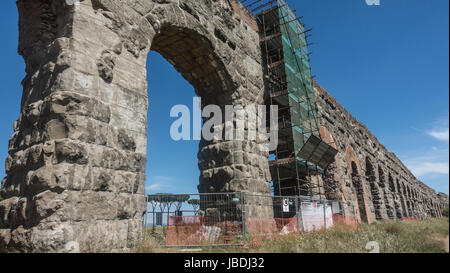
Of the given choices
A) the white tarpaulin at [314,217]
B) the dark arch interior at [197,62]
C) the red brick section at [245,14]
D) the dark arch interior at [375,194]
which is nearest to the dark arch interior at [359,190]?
the dark arch interior at [375,194]

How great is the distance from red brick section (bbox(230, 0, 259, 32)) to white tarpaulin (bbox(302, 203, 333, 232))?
19.3 feet

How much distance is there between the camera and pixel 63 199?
11.8ft

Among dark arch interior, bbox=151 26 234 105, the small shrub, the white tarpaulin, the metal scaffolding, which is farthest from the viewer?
the metal scaffolding

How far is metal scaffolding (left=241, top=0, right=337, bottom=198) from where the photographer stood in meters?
10.3

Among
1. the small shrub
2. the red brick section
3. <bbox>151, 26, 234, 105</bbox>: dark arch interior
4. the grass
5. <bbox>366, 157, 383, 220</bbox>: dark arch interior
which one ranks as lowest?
the grass

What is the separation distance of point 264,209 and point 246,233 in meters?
1.17

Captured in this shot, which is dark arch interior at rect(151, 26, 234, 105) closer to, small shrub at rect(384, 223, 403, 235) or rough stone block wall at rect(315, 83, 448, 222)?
small shrub at rect(384, 223, 403, 235)

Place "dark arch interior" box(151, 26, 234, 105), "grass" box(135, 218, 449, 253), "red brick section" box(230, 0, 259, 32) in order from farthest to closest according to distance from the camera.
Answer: "red brick section" box(230, 0, 259, 32)
"dark arch interior" box(151, 26, 234, 105)
"grass" box(135, 218, 449, 253)

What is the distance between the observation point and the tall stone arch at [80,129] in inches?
144

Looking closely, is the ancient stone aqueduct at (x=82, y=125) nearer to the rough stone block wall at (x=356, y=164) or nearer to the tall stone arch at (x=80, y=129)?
the tall stone arch at (x=80, y=129)

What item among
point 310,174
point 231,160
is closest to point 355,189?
point 310,174

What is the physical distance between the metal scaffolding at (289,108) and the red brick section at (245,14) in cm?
42

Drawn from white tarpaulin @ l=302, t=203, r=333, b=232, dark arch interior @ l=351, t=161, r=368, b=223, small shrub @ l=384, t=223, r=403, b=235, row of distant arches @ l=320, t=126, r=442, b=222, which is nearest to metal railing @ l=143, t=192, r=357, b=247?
white tarpaulin @ l=302, t=203, r=333, b=232
